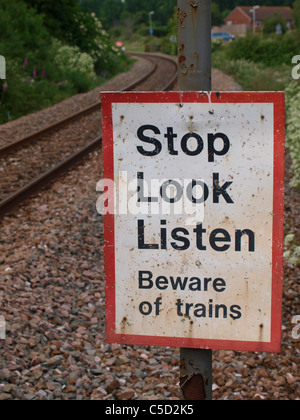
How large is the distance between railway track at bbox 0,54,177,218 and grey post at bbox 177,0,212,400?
6.00m

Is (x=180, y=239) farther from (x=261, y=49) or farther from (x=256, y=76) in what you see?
(x=261, y=49)

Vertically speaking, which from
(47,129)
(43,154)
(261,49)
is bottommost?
(43,154)

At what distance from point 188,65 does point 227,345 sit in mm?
831

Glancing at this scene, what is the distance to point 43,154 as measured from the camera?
34.5 feet

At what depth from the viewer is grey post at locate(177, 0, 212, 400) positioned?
1514mm

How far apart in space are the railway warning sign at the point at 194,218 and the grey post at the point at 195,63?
65 mm

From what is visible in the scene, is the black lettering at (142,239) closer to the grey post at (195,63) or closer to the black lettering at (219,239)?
the black lettering at (219,239)

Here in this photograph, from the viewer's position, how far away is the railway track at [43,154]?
27.1 feet

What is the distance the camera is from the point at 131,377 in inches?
155

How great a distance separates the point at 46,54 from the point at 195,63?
70.2ft

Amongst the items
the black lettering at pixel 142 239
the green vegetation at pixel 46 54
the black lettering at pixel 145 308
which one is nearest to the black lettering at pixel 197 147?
the black lettering at pixel 142 239

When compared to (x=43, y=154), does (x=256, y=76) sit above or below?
above

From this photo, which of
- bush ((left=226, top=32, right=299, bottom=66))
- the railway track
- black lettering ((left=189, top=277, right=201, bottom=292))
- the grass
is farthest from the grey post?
bush ((left=226, top=32, right=299, bottom=66))

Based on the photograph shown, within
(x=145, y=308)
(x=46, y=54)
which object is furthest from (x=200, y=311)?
(x=46, y=54)
